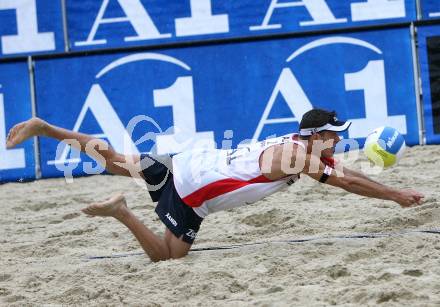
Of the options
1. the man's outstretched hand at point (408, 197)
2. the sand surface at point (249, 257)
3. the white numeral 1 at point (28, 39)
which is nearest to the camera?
the sand surface at point (249, 257)

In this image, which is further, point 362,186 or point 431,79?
point 431,79

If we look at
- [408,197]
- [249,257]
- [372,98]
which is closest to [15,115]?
[372,98]

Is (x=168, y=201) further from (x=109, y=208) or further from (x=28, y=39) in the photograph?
(x=28, y=39)

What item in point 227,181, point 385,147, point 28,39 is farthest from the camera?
point 28,39

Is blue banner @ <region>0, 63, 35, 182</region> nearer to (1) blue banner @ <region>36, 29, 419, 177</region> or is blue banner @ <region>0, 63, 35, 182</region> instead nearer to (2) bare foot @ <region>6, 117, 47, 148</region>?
(1) blue banner @ <region>36, 29, 419, 177</region>

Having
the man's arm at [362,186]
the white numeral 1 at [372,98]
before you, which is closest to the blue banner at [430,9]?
the white numeral 1 at [372,98]

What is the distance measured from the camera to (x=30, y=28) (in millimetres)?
8734

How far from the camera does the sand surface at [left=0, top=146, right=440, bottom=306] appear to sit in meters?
4.34

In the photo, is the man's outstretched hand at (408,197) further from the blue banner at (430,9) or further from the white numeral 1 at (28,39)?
the white numeral 1 at (28,39)

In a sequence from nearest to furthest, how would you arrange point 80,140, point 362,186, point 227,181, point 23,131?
point 362,186
point 227,181
point 23,131
point 80,140

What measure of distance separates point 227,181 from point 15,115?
12.6 ft

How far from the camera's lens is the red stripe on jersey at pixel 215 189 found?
5.50 metres

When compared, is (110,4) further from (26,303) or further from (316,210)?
(26,303)

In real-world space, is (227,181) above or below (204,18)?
below
